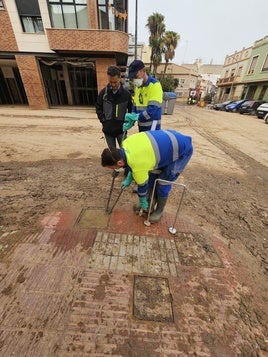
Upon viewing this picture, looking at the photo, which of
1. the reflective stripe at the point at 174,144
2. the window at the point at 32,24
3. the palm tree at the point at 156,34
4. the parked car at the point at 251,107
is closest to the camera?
the reflective stripe at the point at 174,144

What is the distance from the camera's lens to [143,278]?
6.45ft

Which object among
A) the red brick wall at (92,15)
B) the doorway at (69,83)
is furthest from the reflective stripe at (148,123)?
the doorway at (69,83)

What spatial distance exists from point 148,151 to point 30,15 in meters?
14.1

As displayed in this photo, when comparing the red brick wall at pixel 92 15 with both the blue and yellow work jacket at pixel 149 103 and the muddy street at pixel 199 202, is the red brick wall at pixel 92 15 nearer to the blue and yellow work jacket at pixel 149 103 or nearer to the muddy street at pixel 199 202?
the muddy street at pixel 199 202

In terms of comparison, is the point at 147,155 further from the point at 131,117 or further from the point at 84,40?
the point at 84,40

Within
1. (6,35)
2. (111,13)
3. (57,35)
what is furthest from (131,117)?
(6,35)

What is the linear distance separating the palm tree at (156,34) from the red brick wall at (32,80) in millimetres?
20684

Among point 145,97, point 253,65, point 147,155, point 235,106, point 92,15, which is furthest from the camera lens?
point 253,65

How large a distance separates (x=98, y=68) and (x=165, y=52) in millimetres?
21339

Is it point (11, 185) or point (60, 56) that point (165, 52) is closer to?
point (60, 56)

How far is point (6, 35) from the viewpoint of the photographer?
11117 millimetres

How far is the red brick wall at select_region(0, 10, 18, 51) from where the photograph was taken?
1071 cm

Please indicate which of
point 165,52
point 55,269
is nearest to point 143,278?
point 55,269

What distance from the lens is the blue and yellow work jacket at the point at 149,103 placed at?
2.92m
